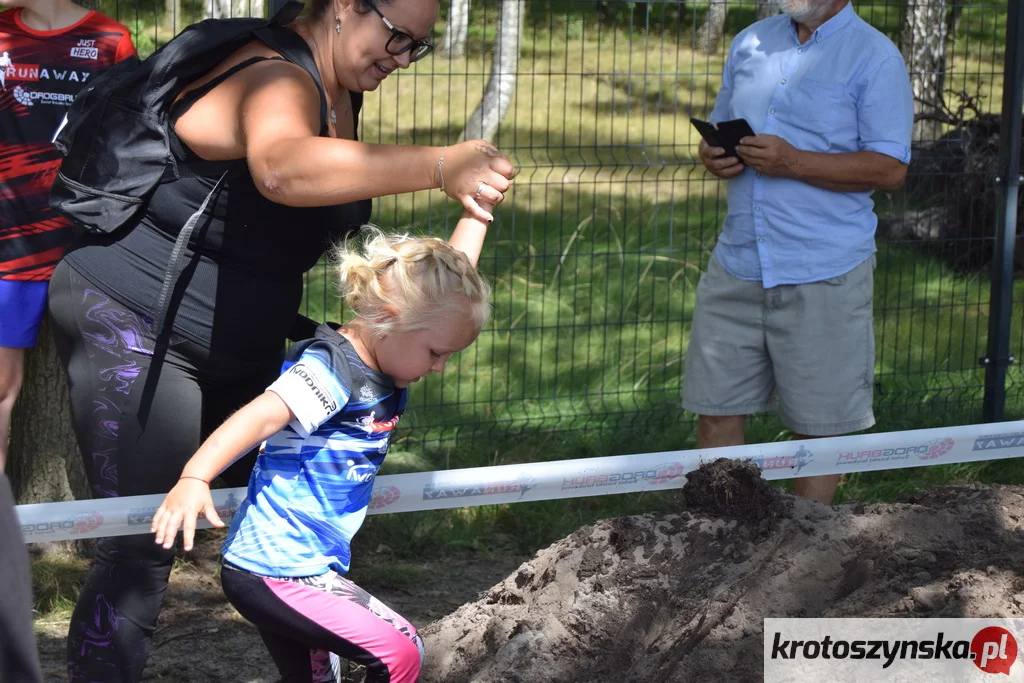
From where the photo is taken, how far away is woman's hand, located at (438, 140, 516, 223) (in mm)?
2312

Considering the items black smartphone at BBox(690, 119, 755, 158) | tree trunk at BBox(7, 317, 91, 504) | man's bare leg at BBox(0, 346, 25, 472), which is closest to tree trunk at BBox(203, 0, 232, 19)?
man's bare leg at BBox(0, 346, 25, 472)

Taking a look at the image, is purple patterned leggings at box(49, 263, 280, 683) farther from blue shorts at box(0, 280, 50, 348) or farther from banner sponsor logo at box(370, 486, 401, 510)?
blue shorts at box(0, 280, 50, 348)

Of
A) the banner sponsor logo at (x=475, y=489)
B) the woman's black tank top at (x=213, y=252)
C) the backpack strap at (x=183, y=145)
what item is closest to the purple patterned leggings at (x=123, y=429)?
the woman's black tank top at (x=213, y=252)

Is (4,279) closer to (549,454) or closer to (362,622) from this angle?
(362,622)

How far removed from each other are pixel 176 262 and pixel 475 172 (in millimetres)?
729

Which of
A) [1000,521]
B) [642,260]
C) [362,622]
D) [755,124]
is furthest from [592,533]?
[642,260]

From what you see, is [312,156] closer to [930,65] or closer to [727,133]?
[727,133]

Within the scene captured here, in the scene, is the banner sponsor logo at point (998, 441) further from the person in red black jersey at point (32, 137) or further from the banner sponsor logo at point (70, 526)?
the person in red black jersey at point (32, 137)

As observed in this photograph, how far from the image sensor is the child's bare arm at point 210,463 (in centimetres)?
221

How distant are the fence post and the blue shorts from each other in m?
4.07

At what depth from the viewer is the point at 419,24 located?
2.53 metres

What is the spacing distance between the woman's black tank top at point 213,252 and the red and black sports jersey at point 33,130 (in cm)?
97

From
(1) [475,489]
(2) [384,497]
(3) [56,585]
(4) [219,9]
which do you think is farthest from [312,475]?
(4) [219,9]

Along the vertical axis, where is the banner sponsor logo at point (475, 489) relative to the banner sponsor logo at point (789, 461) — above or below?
above
